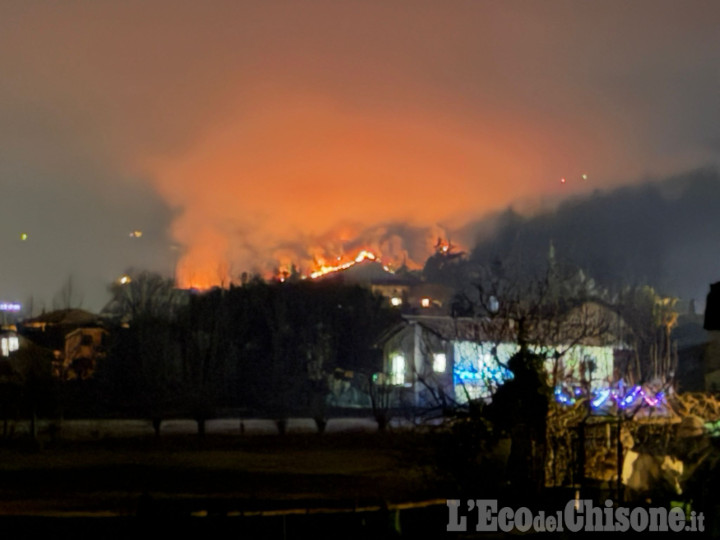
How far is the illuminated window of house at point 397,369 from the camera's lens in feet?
130

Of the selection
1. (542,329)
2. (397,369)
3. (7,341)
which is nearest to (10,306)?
(7,341)

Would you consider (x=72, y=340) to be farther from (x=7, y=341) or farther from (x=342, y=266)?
(x=342, y=266)

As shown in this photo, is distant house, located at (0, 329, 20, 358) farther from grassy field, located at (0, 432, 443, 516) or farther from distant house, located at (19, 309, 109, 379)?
grassy field, located at (0, 432, 443, 516)

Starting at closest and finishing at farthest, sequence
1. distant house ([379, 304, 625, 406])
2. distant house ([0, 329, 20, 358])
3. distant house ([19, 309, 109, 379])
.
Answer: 1. distant house ([379, 304, 625, 406])
2. distant house ([19, 309, 109, 379])
3. distant house ([0, 329, 20, 358])

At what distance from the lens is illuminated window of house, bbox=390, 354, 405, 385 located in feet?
130

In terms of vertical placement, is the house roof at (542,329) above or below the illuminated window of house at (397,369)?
above

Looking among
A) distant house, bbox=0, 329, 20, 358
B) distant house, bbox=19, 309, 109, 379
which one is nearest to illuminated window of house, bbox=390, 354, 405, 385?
distant house, bbox=19, 309, 109, 379

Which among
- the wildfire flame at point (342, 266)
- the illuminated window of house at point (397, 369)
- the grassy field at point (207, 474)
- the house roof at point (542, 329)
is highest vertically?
the wildfire flame at point (342, 266)

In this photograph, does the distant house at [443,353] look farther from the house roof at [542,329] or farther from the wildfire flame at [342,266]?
the wildfire flame at [342,266]

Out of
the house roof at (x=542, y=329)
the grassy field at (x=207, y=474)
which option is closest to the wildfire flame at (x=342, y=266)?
the house roof at (x=542, y=329)

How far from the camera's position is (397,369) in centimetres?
4022

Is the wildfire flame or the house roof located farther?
the wildfire flame

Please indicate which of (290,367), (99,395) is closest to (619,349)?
(290,367)

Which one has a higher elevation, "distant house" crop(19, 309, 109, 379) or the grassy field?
"distant house" crop(19, 309, 109, 379)
